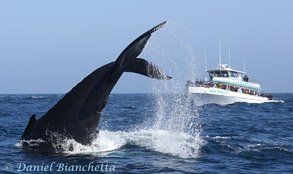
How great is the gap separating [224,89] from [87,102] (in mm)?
37065

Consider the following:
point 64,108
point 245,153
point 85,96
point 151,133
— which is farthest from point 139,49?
point 151,133

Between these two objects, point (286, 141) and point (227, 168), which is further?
point (286, 141)

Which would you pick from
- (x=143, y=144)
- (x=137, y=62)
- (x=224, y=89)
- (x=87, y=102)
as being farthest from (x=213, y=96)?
(x=87, y=102)

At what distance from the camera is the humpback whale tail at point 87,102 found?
636 centimetres

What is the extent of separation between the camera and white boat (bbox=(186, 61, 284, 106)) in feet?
130

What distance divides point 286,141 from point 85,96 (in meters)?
7.03

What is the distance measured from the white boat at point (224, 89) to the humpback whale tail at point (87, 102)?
31.1 meters

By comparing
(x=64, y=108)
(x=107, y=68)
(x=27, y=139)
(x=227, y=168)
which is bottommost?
(x=227, y=168)

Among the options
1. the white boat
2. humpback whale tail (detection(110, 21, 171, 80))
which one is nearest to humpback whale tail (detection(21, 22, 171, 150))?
humpback whale tail (detection(110, 21, 171, 80))

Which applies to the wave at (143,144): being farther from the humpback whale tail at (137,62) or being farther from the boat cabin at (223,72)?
the boat cabin at (223,72)

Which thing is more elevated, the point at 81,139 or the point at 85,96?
the point at 85,96

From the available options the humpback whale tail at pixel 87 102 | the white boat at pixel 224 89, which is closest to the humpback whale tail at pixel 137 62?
the humpback whale tail at pixel 87 102

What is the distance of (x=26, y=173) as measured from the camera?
245 inches

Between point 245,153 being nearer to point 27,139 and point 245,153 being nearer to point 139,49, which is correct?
point 139,49
